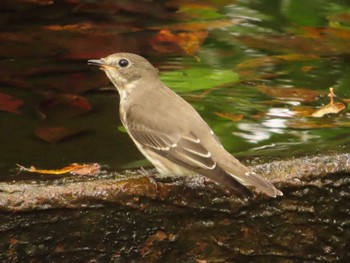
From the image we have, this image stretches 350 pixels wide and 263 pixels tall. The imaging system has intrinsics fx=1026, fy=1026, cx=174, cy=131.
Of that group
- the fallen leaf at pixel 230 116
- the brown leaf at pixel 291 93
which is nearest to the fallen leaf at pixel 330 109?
the brown leaf at pixel 291 93

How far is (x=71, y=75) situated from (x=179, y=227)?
1.93m

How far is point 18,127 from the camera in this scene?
5066 mm

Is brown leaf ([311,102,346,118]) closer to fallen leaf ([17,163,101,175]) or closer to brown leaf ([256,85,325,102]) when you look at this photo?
brown leaf ([256,85,325,102])

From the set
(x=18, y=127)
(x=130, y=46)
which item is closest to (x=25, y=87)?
(x=18, y=127)

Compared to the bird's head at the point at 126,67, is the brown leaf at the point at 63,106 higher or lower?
lower

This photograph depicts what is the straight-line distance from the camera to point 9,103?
5422 millimetres

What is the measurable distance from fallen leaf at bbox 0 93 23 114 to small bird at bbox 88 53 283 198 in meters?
0.49

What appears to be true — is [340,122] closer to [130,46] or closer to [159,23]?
[130,46]

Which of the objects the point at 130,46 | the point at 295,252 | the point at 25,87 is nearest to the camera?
the point at 295,252

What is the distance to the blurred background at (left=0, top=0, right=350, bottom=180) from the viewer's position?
4.84 metres

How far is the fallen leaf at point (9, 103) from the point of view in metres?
5.32

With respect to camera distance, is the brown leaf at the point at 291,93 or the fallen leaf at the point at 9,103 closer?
the fallen leaf at the point at 9,103

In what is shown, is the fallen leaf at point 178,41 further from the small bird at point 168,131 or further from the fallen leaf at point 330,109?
the fallen leaf at point 330,109

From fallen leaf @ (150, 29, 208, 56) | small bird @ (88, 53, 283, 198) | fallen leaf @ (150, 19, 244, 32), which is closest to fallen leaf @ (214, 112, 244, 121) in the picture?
small bird @ (88, 53, 283, 198)
